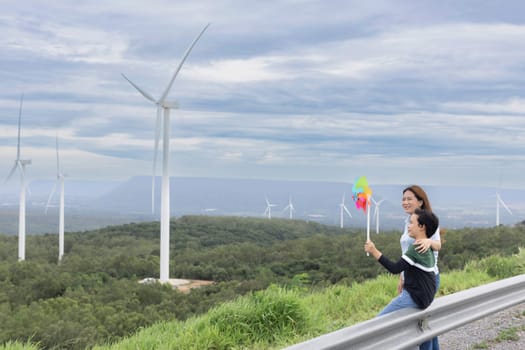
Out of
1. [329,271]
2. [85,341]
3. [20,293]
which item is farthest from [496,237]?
[85,341]

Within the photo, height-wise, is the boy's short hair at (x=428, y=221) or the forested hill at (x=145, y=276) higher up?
the boy's short hair at (x=428, y=221)

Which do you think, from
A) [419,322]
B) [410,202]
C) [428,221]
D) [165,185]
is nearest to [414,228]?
[428,221]

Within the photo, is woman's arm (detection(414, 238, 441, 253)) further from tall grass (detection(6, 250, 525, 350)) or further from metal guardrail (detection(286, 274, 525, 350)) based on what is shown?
tall grass (detection(6, 250, 525, 350))

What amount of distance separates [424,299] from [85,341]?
6637 mm

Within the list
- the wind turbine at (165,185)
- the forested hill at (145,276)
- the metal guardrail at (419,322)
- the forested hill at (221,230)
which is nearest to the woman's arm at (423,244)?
the metal guardrail at (419,322)

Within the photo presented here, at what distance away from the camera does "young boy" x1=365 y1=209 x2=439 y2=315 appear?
595 cm

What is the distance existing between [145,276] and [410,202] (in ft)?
106

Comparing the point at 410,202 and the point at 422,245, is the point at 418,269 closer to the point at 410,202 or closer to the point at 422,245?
the point at 422,245

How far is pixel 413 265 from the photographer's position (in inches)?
237

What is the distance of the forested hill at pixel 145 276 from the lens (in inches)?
583

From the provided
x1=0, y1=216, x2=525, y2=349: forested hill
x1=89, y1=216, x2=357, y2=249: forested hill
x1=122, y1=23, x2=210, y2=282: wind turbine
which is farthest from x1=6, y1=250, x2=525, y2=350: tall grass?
x1=89, y1=216, x2=357, y2=249: forested hill

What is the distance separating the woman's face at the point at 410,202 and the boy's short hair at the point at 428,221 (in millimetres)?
348

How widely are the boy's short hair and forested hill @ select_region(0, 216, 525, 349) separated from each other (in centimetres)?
605

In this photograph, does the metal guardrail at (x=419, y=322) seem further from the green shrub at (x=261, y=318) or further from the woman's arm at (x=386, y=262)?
the green shrub at (x=261, y=318)
